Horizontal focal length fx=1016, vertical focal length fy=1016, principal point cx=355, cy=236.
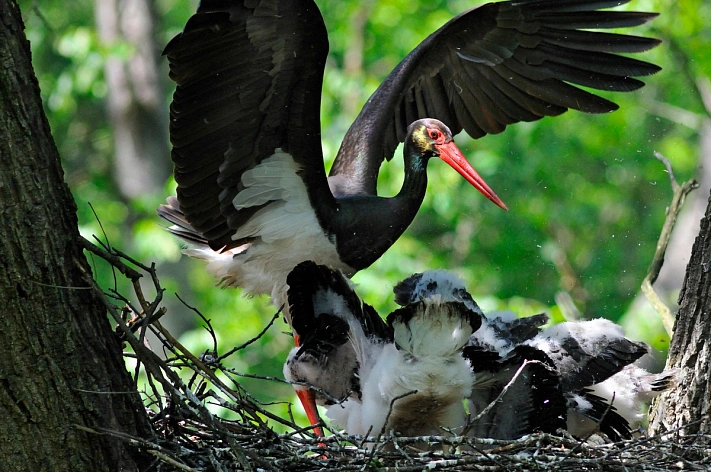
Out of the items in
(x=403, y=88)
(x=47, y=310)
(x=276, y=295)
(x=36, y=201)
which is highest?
(x=403, y=88)

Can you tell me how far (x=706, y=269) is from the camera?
342 centimetres

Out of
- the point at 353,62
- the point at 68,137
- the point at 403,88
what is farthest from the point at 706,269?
the point at 68,137

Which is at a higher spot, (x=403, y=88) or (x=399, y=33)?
(x=399, y=33)

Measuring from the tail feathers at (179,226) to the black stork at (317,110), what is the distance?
10mm

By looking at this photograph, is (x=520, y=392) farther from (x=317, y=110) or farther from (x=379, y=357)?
(x=317, y=110)

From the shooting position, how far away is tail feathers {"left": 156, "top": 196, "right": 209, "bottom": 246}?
5.53 m

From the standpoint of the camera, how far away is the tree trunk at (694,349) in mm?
3418

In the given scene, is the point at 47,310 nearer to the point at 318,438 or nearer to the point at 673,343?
the point at 318,438

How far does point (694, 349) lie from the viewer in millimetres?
3463

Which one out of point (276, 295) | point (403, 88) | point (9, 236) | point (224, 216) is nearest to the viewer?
point (9, 236)

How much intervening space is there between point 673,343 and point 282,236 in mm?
2109

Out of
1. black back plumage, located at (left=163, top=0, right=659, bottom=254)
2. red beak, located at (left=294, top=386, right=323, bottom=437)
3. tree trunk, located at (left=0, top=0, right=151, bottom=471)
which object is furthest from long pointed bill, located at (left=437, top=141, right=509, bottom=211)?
tree trunk, located at (left=0, top=0, right=151, bottom=471)

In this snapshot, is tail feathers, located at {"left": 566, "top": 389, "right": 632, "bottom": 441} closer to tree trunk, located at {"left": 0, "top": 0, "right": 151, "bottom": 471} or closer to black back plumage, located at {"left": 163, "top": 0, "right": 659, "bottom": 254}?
black back plumage, located at {"left": 163, "top": 0, "right": 659, "bottom": 254}

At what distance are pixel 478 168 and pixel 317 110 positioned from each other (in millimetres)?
5411
